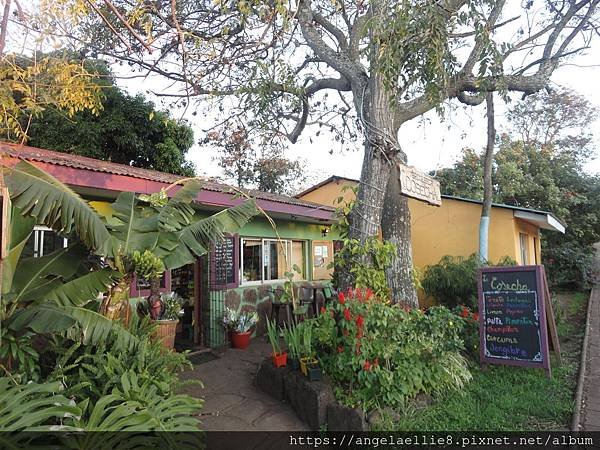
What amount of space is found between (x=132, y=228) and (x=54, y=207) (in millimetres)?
1012

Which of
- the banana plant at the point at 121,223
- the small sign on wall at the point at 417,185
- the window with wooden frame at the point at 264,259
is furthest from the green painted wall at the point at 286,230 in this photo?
the small sign on wall at the point at 417,185

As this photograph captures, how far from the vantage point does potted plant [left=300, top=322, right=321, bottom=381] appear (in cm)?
437

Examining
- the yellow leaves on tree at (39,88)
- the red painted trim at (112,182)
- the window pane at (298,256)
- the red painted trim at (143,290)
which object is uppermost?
the yellow leaves on tree at (39,88)

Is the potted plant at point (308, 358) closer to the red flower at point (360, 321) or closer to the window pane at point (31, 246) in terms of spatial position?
the red flower at point (360, 321)

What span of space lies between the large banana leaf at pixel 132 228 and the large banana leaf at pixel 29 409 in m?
1.71

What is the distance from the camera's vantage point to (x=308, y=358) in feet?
15.1

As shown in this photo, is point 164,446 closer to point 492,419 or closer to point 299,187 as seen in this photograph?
point 492,419

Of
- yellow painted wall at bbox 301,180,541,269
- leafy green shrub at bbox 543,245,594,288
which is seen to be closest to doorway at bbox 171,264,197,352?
yellow painted wall at bbox 301,180,541,269

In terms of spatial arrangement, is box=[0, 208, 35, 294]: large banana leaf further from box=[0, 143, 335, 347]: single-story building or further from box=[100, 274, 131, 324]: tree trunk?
box=[100, 274, 131, 324]: tree trunk

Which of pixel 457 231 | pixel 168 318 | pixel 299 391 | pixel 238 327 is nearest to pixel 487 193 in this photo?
pixel 457 231

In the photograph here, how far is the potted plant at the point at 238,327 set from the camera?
744 cm

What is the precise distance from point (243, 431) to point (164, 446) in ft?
4.62

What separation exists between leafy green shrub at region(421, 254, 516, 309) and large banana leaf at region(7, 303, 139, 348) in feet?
23.0

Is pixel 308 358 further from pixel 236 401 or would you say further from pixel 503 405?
pixel 503 405
